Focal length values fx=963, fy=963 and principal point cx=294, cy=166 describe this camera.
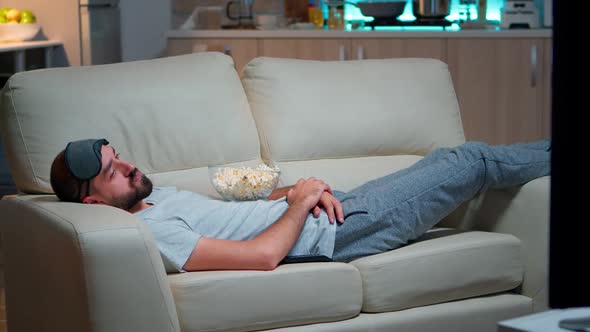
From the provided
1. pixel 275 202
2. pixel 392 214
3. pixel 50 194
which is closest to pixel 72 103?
pixel 50 194

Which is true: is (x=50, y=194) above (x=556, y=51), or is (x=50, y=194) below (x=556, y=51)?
below

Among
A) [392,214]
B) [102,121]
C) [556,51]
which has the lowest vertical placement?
[392,214]

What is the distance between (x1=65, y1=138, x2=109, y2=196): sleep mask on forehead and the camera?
249 cm

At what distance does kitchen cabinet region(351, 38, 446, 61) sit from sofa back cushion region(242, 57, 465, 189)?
2166 mm

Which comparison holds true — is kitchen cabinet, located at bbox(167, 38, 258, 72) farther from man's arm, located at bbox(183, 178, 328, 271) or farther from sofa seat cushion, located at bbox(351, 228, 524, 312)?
man's arm, located at bbox(183, 178, 328, 271)

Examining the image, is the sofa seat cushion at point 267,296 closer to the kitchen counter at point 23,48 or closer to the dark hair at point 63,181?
the dark hair at point 63,181

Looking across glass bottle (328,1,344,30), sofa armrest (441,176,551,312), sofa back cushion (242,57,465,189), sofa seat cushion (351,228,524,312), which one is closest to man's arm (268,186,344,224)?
sofa seat cushion (351,228,524,312)

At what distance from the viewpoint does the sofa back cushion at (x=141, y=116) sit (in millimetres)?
2773

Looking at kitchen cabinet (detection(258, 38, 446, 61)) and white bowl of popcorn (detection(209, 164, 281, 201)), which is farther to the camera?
kitchen cabinet (detection(258, 38, 446, 61))

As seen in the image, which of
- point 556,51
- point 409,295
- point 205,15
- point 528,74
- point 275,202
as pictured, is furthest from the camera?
point 205,15

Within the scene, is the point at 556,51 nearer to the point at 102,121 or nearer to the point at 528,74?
the point at 102,121

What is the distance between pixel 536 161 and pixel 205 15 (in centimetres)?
360

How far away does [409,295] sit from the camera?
2.63 meters

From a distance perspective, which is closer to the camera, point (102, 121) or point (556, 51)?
point (556, 51)
